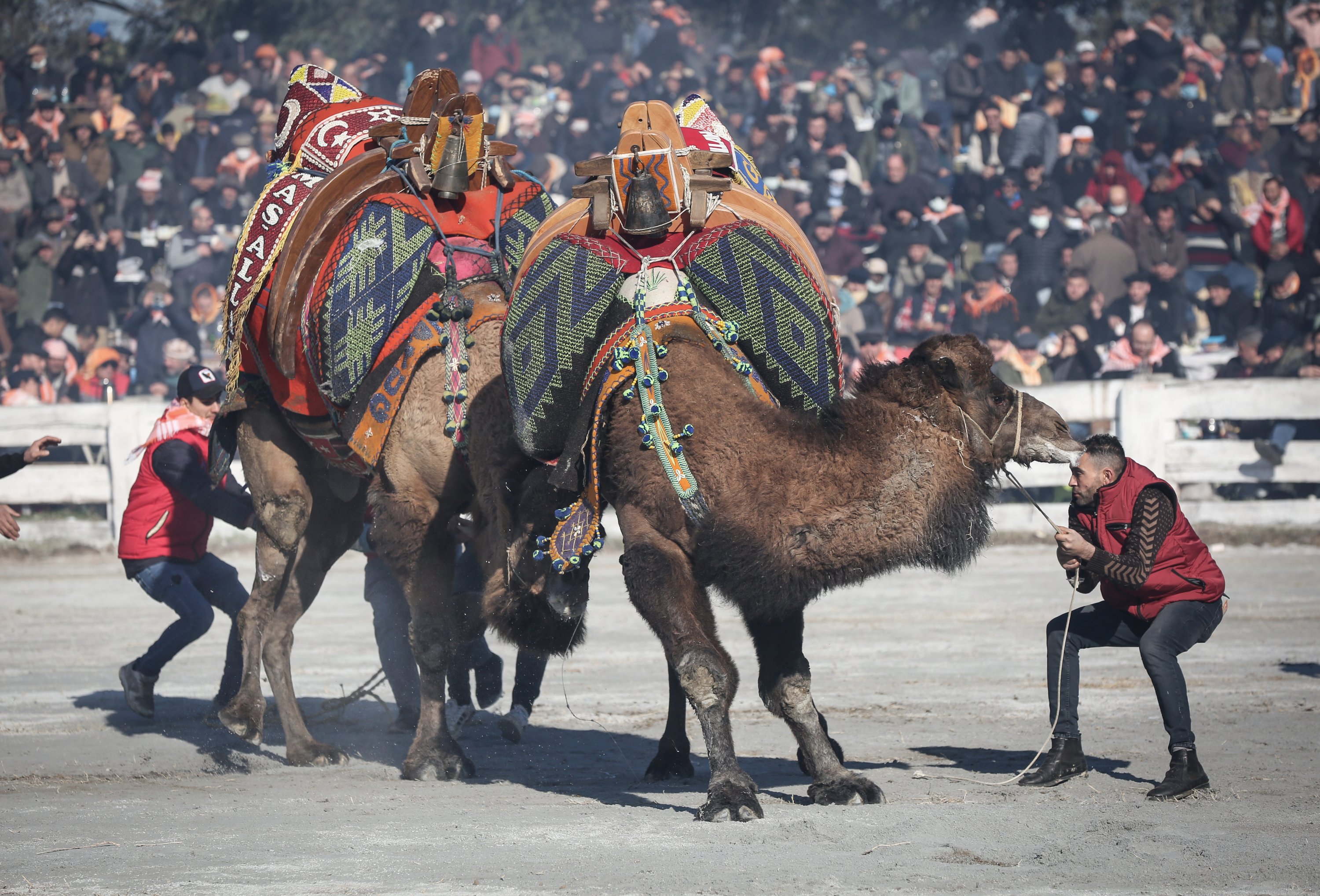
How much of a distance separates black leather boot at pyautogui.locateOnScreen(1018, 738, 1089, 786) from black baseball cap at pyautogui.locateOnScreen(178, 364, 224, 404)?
500 centimetres

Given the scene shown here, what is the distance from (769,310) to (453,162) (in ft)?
6.28

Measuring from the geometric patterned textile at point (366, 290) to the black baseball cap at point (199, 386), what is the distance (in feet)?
5.54

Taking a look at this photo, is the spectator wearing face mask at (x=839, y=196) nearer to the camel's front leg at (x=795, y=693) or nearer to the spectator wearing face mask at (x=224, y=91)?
the spectator wearing face mask at (x=224, y=91)

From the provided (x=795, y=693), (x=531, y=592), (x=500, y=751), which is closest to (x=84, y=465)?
(x=500, y=751)

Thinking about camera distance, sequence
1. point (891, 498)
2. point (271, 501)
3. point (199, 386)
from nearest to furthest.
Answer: point (891, 498), point (271, 501), point (199, 386)

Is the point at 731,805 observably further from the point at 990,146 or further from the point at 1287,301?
the point at 990,146

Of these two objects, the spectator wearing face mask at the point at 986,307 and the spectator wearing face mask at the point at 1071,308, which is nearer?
the spectator wearing face mask at the point at 1071,308

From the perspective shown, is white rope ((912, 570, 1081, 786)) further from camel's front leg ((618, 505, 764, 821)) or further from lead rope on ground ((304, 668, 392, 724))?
lead rope on ground ((304, 668, 392, 724))

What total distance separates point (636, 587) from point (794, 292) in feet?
4.77

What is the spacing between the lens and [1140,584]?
562 cm

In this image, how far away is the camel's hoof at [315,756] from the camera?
22.7 feet

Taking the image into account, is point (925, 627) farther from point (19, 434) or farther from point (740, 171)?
point (19, 434)

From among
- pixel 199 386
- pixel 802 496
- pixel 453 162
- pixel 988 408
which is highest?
pixel 453 162

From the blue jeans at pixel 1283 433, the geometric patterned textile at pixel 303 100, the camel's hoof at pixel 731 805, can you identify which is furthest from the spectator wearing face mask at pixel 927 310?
the camel's hoof at pixel 731 805
